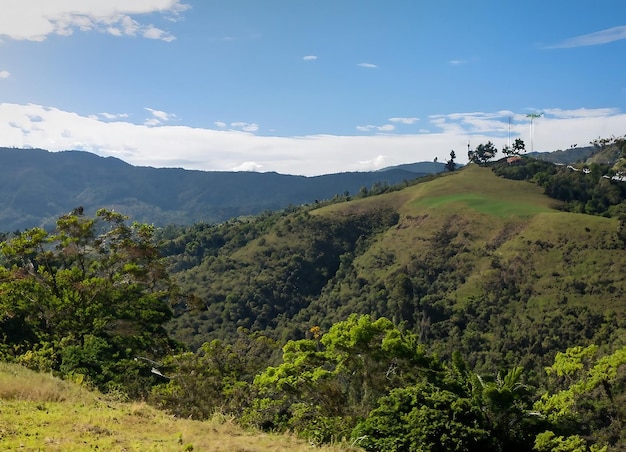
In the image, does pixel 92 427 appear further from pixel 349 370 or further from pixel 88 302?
pixel 88 302

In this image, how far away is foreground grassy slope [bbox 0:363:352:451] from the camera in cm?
1049

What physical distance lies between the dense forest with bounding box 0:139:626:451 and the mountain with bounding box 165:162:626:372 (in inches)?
16.2

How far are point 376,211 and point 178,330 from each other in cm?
6719

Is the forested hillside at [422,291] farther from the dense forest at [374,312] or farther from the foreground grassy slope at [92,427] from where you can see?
the foreground grassy slope at [92,427]

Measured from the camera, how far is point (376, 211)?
470 feet

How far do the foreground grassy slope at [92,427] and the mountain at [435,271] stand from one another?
57.8 metres

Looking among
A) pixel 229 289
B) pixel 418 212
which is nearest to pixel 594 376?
pixel 229 289

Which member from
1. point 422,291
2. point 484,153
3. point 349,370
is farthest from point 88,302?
point 484,153

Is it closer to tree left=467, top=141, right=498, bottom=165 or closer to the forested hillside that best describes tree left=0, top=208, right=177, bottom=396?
the forested hillside

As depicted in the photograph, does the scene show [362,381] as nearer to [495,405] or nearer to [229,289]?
[495,405]

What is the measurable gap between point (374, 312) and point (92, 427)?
86.4 metres

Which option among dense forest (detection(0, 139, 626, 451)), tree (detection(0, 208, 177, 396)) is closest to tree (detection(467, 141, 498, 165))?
dense forest (detection(0, 139, 626, 451))

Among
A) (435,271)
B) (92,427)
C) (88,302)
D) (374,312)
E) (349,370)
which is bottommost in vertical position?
(374,312)

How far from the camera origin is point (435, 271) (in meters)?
103
